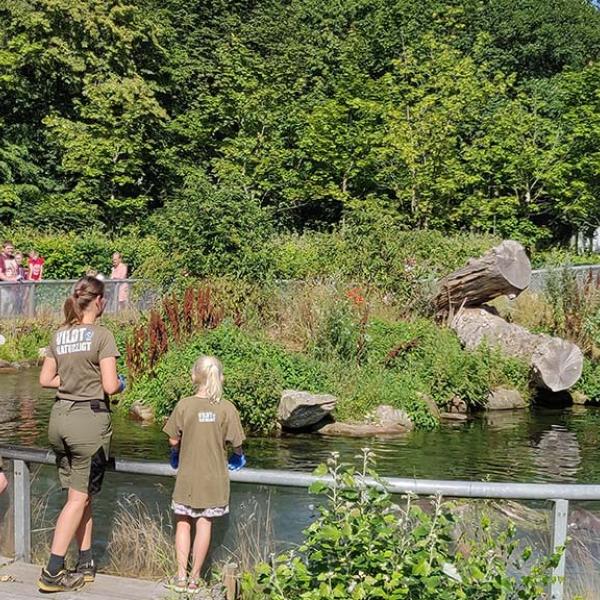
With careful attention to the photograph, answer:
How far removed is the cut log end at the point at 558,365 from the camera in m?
14.5

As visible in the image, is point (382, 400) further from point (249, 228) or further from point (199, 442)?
point (199, 442)

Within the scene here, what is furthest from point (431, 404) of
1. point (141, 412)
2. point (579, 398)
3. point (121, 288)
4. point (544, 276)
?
point (121, 288)

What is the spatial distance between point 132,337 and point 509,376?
6.01 m

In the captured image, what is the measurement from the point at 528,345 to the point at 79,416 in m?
11.6

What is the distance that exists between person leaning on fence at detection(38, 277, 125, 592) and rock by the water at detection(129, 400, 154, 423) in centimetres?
786

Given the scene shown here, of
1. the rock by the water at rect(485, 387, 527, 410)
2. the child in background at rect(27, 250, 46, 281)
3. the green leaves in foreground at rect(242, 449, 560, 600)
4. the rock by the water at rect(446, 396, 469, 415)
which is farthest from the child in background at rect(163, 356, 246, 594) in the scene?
the child in background at rect(27, 250, 46, 281)

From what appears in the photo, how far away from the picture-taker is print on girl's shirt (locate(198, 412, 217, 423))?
16.9ft

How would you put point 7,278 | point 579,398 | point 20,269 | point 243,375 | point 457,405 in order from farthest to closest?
1. point 20,269
2. point 7,278
3. point 579,398
4. point 457,405
5. point 243,375

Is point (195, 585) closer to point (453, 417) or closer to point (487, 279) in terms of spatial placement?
point (453, 417)

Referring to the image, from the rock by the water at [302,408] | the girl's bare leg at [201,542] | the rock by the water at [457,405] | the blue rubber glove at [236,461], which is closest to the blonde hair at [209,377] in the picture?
the blue rubber glove at [236,461]

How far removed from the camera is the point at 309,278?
16484 millimetres

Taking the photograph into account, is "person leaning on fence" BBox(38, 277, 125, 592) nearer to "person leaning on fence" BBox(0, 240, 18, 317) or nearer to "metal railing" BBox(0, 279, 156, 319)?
"metal railing" BBox(0, 279, 156, 319)

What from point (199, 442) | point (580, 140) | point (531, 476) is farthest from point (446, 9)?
point (199, 442)

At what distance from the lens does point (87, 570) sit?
A: 17.2ft
